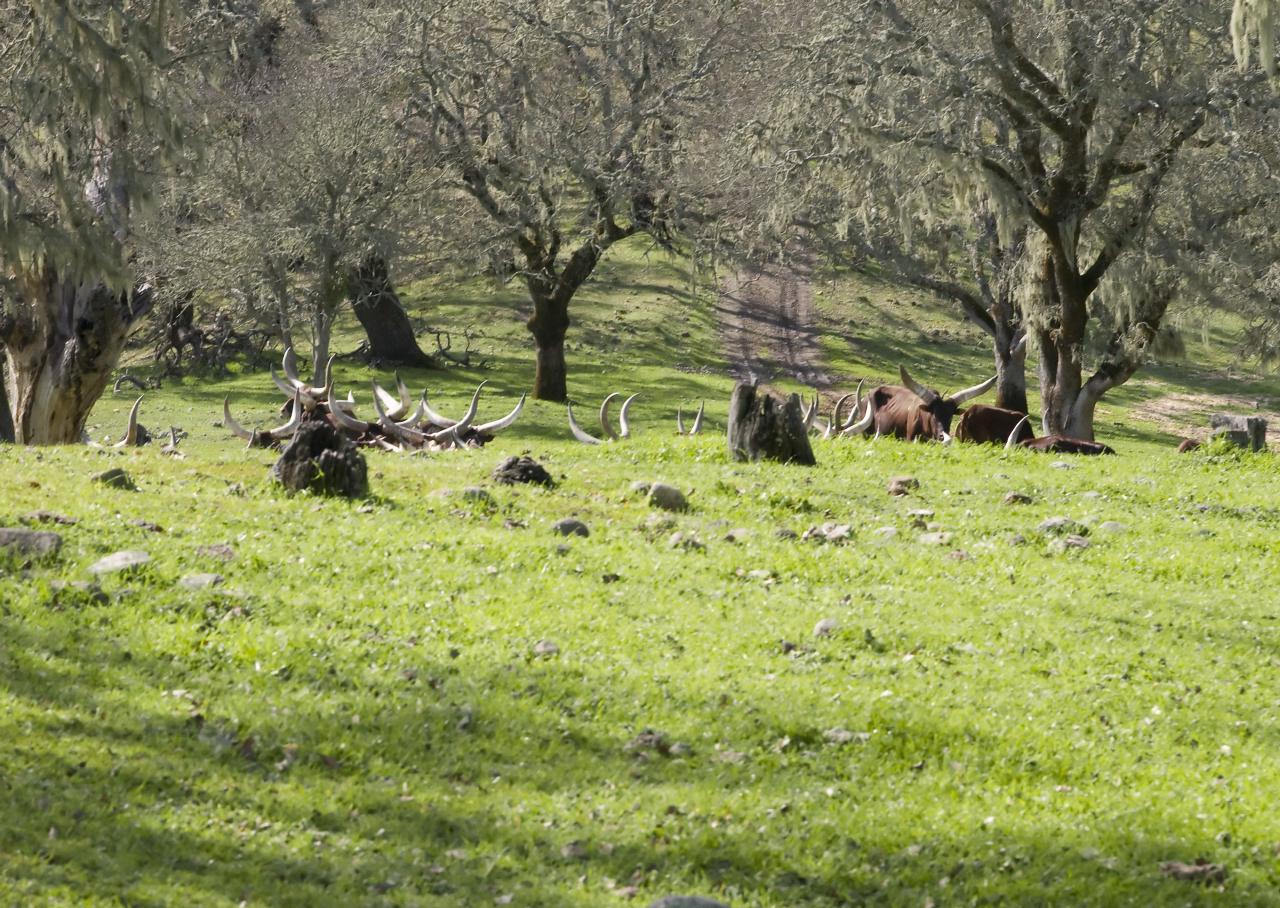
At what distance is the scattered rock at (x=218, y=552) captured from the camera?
10102 mm

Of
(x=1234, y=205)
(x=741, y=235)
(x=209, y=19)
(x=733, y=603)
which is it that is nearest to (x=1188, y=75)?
(x=1234, y=205)

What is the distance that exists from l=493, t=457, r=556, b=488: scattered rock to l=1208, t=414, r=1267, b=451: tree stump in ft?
Result: 30.4

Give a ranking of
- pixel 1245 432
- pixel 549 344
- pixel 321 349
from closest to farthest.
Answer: pixel 1245 432 < pixel 321 349 < pixel 549 344

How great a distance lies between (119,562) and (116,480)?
3444 millimetres

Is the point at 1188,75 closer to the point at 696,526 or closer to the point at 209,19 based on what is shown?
the point at 696,526

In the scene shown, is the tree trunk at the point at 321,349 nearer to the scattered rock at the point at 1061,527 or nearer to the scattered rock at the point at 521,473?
the scattered rock at the point at 521,473

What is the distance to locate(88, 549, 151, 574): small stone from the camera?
31.0ft

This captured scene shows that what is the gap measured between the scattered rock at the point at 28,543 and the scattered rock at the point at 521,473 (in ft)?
16.2

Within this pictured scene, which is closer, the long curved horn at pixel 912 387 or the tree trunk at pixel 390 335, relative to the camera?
the long curved horn at pixel 912 387

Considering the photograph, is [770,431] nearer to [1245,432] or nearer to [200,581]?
[1245,432]

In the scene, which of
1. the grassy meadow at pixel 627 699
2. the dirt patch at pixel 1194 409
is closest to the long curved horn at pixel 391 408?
the grassy meadow at pixel 627 699

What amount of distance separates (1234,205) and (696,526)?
2126 cm

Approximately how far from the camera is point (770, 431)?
16.2 m

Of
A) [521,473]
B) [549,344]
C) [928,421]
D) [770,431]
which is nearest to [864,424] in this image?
[928,421]
